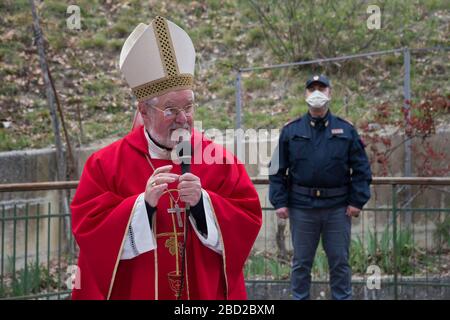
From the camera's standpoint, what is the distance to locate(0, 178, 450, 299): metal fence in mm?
8195

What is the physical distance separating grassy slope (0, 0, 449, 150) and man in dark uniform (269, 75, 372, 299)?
3802mm

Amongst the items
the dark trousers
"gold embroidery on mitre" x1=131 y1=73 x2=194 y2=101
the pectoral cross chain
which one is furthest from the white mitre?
the dark trousers

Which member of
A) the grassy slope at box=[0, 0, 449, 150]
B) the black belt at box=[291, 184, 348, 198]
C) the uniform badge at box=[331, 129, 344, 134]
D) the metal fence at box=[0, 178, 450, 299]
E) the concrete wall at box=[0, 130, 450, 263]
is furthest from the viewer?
the grassy slope at box=[0, 0, 449, 150]

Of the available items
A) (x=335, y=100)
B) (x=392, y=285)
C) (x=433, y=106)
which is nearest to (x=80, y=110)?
(x=335, y=100)

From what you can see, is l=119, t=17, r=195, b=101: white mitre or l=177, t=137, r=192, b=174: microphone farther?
l=119, t=17, r=195, b=101: white mitre

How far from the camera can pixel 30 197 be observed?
31.8ft

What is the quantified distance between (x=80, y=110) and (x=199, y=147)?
784 cm

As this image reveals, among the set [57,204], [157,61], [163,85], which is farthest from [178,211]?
[57,204]

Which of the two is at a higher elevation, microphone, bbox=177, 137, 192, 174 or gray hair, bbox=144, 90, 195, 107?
gray hair, bbox=144, 90, 195, 107

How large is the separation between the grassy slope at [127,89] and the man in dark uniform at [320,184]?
380cm

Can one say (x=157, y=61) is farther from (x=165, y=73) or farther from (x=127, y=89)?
(x=127, y=89)

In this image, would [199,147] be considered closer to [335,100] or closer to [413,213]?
[413,213]

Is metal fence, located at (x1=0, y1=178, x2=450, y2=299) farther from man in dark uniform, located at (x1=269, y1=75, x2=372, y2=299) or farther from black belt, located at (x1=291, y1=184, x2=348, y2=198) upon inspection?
black belt, located at (x1=291, y1=184, x2=348, y2=198)

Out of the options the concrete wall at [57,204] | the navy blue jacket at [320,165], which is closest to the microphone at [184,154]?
the navy blue jacket at [320,165]
